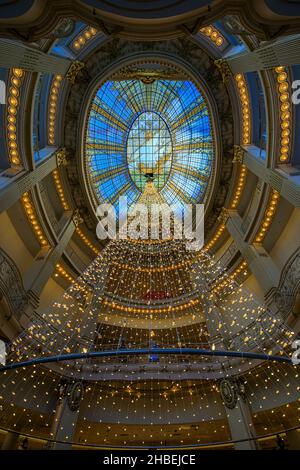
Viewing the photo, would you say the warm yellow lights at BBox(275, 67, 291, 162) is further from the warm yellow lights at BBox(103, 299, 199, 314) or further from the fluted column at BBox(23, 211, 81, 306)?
the fluted column at BBox(23, 211, 81, 306)

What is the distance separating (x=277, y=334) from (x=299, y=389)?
264 centimetres

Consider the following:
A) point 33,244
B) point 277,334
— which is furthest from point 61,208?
point 277,334

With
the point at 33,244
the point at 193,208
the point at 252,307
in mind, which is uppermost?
the point at 193,208

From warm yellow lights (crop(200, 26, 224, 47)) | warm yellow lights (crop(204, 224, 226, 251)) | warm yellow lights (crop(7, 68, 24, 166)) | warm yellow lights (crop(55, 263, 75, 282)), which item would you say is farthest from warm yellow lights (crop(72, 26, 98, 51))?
warm yellow lights (crop(204, 224, 226, 251))

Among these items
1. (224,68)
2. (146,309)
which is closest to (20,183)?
(224,68)

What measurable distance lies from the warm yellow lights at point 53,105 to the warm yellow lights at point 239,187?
42.6 ft

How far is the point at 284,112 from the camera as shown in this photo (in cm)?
1384

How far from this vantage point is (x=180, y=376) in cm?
1564

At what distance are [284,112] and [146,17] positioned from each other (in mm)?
10504

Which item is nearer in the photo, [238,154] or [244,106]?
[244,106]

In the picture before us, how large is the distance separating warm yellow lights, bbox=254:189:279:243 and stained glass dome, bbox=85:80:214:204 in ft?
24.6

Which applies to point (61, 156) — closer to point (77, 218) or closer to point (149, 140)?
point (77, 218)

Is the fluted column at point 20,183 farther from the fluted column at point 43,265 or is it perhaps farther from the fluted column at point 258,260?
the fluted column at point 258,260

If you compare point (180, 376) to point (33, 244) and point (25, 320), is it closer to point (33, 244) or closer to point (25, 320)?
point (25, 320)
